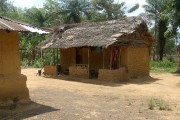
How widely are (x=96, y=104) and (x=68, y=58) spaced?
36.5 ft

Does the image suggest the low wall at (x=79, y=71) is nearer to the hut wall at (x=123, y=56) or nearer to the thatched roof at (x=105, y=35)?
the thatched roof at (x=105, y=35)

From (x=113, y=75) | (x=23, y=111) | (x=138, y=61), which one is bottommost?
(x=23, y=111)

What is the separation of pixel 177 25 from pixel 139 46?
5.02 metres

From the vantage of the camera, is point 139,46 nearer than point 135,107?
No

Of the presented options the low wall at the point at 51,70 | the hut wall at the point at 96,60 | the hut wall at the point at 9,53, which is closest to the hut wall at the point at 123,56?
the hut wall at the point at 96,60

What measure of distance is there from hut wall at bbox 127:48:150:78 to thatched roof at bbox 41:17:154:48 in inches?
17.6

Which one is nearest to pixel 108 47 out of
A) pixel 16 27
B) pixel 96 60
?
pixel 96 60

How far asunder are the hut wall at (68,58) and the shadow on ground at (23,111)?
1086 centimetres

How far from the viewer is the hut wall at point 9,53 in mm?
9398

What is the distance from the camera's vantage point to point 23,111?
8.96 meters

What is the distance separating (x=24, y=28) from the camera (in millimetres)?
9344

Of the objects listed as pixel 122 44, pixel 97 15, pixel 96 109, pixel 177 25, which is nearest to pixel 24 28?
pixel 96 109

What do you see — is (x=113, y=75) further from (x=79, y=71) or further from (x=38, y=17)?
(x=38, y=17)

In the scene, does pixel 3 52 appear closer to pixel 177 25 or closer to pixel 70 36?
pixel 70 36
